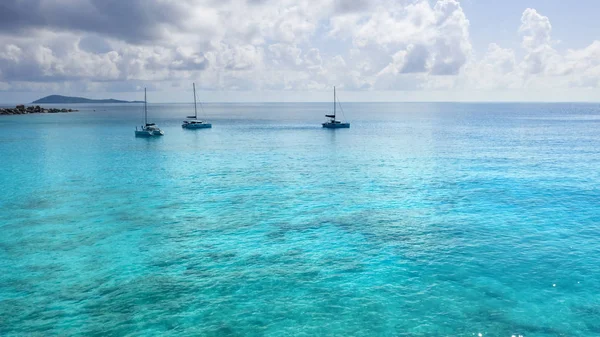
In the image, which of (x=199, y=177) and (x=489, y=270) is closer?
(x=489, y=270)

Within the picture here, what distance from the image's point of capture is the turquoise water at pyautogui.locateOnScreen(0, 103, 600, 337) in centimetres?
2503

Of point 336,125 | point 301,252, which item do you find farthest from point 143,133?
point 301,252

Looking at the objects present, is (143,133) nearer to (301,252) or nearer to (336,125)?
(336,125)

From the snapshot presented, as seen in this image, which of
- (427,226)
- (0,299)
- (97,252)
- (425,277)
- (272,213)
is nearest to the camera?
(0,299)

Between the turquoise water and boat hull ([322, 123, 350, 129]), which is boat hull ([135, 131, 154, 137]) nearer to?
the turquoise water

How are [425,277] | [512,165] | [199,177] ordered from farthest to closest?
[512,165]
[199,177]
[425,277]

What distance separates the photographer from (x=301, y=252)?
3547 cm

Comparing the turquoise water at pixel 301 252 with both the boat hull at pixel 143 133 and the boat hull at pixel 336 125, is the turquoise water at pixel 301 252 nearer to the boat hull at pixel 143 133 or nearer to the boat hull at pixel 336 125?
the boat hull at pixel 143 133

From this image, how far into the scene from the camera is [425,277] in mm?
30422

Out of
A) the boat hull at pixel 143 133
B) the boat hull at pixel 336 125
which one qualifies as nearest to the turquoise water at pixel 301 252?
the boat hull at pixel 143 133

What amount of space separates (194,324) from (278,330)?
4.97 metres

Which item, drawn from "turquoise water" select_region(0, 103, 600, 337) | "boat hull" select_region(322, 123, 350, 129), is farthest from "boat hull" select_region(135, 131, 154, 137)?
"boat hull" select_region(322, 123, 350, 129)

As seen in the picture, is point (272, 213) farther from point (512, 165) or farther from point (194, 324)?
point (512, 165)

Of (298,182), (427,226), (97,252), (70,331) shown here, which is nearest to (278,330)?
(70,331)
